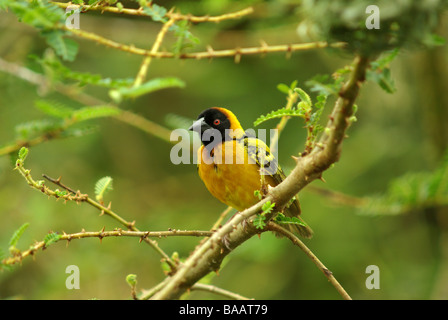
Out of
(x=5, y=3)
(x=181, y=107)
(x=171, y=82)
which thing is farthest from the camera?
(x=181, y=107)

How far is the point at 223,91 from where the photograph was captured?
7.21m

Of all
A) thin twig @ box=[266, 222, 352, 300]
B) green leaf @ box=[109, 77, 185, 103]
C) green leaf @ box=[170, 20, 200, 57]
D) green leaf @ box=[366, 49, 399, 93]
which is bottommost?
thin twig @ box=[266, 222, 352, 300]

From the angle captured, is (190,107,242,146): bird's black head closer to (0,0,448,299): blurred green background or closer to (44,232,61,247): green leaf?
(0,0,448,299): blurred green background

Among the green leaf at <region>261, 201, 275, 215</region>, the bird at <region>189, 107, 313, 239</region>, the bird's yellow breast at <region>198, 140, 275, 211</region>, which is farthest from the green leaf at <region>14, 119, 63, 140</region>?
the bird's yellow breast at <region>198, 140, 275, 211</region>

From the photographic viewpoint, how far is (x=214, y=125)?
406 cm

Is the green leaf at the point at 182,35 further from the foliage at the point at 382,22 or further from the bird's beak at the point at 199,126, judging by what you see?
the bird's beak at the point at 199,126

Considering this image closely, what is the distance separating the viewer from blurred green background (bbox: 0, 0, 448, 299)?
544cm

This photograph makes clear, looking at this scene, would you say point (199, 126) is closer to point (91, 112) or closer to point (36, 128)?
point (91, 112)

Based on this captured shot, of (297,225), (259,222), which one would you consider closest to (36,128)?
(259,222)

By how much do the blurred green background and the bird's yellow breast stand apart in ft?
4.16

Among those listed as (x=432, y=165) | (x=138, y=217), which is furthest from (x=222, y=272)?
(x=432, y=165)
